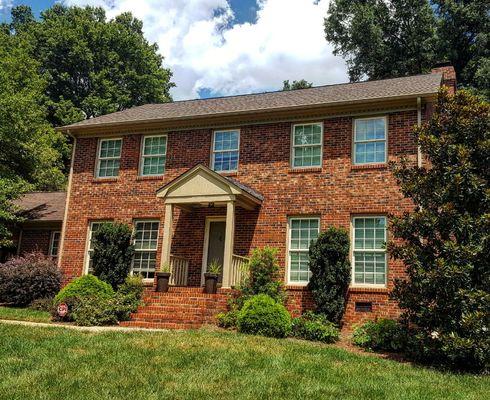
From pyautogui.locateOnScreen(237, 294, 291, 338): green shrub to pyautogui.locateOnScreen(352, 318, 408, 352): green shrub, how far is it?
5.29 ft

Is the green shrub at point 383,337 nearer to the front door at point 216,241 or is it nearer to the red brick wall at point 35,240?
the front door at point 216,241

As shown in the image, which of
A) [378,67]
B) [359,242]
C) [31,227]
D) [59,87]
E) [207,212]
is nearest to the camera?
[359,242]

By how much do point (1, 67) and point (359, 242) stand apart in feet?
52.9

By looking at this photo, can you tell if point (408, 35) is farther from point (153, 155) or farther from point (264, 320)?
point (264, 320)

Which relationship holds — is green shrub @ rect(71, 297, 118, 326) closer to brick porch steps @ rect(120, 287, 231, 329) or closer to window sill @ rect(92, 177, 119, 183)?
brick porch steps @ rect(120, 287, 231, 329)

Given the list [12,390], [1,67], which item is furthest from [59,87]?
[12,390]

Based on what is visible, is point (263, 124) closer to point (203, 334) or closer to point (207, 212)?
point (207, 212)

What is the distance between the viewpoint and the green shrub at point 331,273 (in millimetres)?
13344

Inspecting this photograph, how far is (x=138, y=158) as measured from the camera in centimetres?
1773

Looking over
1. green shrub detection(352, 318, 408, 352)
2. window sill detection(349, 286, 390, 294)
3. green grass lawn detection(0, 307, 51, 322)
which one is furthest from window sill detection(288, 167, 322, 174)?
green grass lawn detection(0, 307, 51, 322)

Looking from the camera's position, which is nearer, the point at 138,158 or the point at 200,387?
the point at 200,387

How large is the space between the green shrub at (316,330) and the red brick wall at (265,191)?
5.57 ft

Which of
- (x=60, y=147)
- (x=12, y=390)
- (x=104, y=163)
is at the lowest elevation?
(x=12, y=390)

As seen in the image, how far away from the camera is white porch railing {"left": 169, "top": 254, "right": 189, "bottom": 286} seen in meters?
15.6
